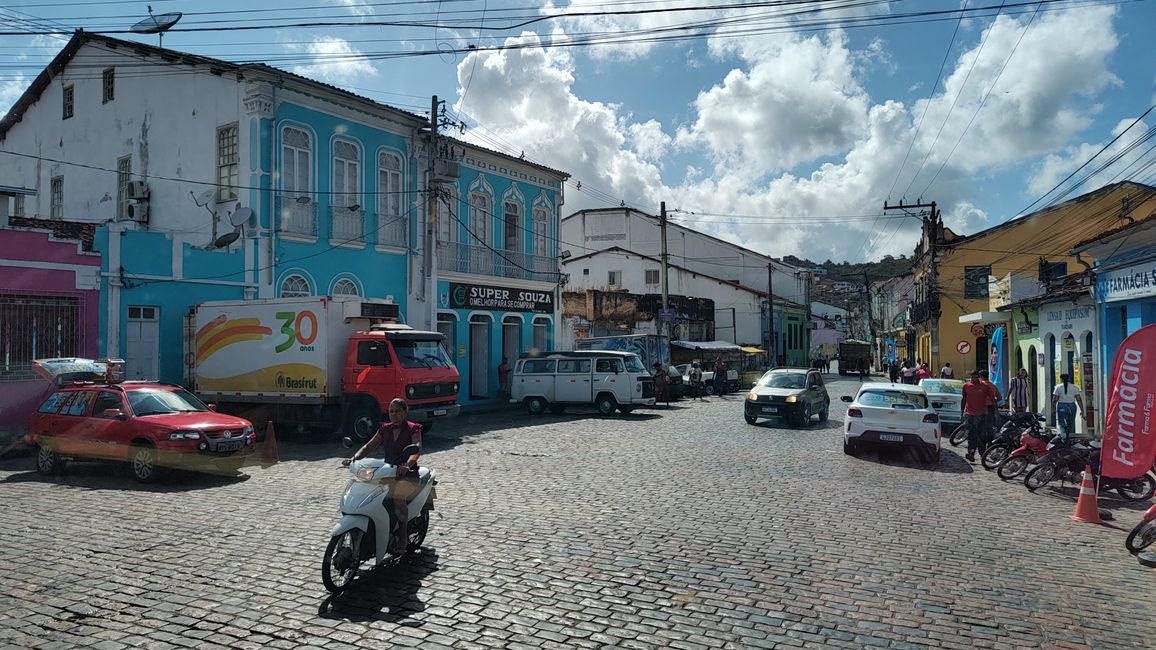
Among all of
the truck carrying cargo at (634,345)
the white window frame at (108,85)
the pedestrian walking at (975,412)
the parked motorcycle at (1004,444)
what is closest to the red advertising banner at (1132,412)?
the parked motorcycle at (1004,444)

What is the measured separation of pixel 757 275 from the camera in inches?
2756

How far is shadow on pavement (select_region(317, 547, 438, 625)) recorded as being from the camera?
5.73m

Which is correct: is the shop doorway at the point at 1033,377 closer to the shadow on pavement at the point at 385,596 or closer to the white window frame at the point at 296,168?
the white window frame at the point at 296,168

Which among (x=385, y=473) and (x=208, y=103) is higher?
(x=208, y=103)

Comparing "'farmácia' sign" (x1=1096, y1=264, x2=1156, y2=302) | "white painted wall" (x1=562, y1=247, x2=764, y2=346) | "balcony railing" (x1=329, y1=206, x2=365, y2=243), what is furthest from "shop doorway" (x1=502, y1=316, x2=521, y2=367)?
"white painted wall" (x1=562, y1=247, x2=764, y2=346)

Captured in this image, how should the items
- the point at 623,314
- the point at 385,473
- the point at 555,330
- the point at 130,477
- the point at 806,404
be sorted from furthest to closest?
1. the point at 623,314
2. the point at 555,330
3. the point at 806,404
4. the point at 130,477
5. the point at 385,473

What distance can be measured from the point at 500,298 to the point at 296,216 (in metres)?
9.15

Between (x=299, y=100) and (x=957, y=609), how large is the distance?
68.3 ft

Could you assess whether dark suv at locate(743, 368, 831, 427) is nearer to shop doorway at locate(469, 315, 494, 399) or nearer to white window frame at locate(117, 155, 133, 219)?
shop doorway at locate(469, 315, 494, 399)

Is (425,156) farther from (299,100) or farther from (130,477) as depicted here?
(130,477)

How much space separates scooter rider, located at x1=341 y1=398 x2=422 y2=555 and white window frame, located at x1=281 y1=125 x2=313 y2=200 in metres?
16.1

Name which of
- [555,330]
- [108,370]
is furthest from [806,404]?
[108,370]

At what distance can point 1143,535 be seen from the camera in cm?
771

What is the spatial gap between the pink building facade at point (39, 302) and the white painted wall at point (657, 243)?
3973 centimetres
